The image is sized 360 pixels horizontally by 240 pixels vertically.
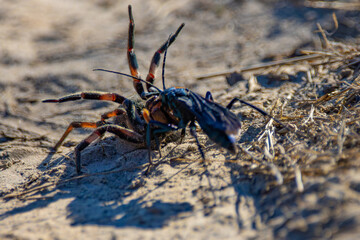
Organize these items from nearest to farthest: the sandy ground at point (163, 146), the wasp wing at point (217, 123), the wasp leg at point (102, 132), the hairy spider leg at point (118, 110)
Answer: the sandy ground at point (163, 146)
the wasp wing at point (217, 123)
the wasp leg at point (102, 132)
the hairy spider leg at point (118, 110)

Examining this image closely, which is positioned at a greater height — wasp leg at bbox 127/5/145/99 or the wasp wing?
wasp leg at bbox 127/5/145/99

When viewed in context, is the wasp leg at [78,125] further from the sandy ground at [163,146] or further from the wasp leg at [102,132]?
the wasp leg at [102,132]

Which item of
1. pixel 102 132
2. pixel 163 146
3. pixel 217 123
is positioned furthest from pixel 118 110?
pixel 217 123

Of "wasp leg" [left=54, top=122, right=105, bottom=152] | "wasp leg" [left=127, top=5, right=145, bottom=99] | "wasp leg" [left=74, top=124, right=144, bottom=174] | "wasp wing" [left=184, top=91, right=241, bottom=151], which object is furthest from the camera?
"wasp leg" [left=127, top=5, right=145, bottom=99]

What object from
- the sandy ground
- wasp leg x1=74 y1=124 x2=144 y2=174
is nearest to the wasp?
wasp leg x1=74 y1=124 x2=144 y2=174

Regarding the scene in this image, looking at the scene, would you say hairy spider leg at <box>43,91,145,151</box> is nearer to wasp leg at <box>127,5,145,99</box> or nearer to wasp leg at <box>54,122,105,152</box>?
wasp leg at <box>54,122,105,152</box>

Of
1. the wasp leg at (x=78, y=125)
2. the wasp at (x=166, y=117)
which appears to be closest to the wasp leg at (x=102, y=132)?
the wasp at (x=166, y=117)

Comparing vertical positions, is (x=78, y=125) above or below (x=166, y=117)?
above

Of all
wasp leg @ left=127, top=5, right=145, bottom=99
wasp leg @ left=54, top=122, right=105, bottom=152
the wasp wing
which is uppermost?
wasp leg @ left=127, top=5, right=145, bottom=99

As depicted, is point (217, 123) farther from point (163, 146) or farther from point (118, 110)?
point (118, 110)

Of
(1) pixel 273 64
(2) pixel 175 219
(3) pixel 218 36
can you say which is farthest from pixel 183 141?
(3) pixel 218 36
